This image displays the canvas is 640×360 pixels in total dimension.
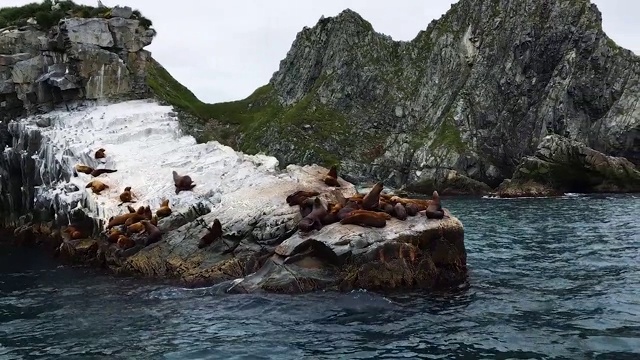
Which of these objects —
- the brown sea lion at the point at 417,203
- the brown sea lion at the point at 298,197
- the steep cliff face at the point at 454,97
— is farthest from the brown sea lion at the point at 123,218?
the steep cliff face at the point at 454,97

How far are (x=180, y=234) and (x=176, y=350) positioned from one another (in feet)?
34.8

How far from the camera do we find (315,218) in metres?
22.1

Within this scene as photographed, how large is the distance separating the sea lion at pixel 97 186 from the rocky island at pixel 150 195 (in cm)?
11

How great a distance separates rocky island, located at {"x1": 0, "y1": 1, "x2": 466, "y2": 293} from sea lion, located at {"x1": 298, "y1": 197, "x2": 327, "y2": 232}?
0.31 feet

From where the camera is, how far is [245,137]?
12125 centimetres

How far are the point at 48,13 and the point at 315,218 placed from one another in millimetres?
36006

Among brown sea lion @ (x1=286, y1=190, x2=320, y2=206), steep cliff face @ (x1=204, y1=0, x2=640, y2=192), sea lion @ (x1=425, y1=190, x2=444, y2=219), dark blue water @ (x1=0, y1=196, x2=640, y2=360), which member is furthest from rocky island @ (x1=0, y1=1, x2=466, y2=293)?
steep cliff face @ (x1=204, y1=0, x2=640, y2=192)

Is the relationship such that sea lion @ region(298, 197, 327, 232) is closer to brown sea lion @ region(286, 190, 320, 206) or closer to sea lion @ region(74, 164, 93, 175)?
brown sea lion @ region(286, 190, 320, 206)

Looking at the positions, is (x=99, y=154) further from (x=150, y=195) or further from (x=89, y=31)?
(x=89, y=31)

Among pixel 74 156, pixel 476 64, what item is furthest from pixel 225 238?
pixel 476 64

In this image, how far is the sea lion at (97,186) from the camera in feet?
96.6

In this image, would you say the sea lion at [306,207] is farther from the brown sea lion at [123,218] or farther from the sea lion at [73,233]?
the sea lion at [73,233]

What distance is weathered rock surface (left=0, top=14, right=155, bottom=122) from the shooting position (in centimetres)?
4256

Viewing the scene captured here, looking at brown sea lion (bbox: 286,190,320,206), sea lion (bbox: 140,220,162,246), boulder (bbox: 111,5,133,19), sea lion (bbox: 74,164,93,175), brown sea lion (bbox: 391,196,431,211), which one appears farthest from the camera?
boulder (bbox: 111,5,133,19)
